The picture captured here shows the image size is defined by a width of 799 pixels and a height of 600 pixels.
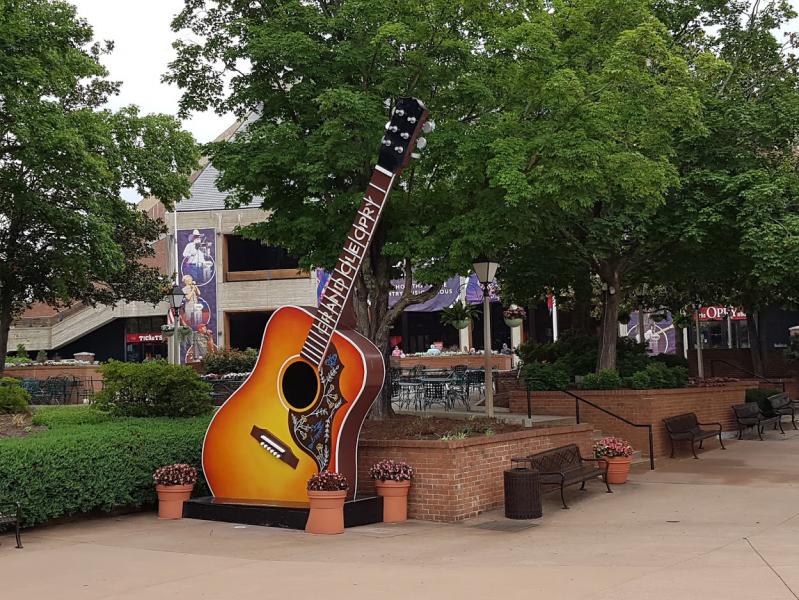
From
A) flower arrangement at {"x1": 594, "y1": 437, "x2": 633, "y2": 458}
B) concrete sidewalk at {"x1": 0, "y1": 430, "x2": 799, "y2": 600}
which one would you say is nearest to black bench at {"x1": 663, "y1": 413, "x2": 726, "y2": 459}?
flower arrangement at {"x1": 594, "y1": 437, "x2": 633, "y2": 458}

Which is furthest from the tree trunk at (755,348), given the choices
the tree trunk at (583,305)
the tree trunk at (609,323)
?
A: the tree trunk at (609,323)

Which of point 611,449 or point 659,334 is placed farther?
point 659,334

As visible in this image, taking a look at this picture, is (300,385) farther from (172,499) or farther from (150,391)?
(150,391)

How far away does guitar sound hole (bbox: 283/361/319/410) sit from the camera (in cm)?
1212

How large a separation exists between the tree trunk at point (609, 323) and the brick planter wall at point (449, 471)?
962cm

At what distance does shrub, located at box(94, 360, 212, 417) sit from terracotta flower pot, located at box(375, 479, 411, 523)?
15.2 feet

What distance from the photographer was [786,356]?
32.7m

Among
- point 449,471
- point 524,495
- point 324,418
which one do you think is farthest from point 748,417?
point 324,418

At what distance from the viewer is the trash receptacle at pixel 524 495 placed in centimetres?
1177

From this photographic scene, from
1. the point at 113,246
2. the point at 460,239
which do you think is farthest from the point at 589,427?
the point at 113,246

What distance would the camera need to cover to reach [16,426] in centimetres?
1381

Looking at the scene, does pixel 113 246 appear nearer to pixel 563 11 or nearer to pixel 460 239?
pixel 460 239

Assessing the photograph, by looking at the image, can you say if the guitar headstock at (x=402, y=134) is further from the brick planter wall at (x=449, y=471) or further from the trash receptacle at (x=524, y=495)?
the trash receptacle at (x=524, y=495)

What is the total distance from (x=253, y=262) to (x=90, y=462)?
4111 cm
